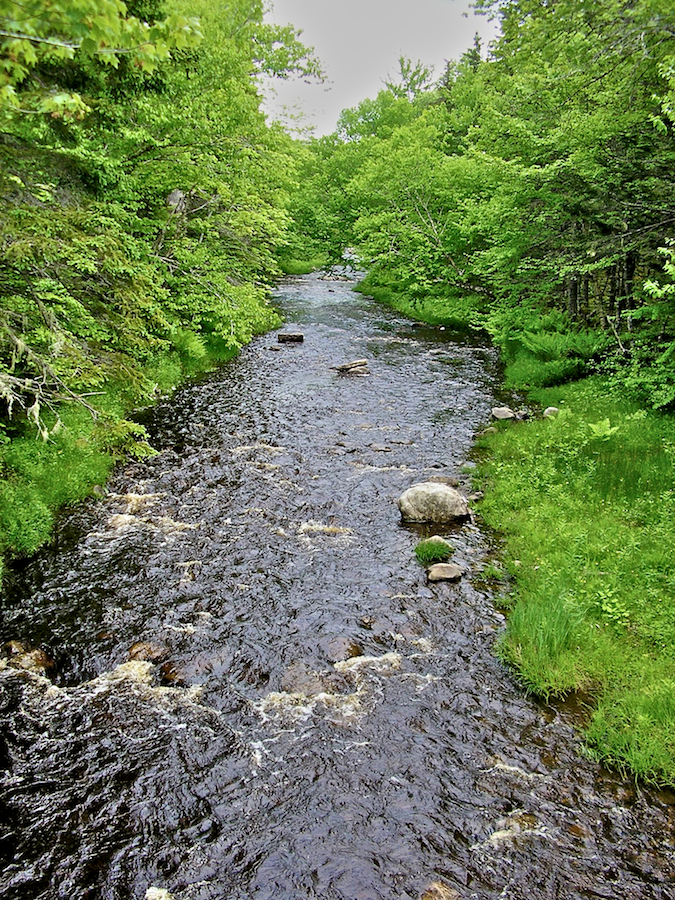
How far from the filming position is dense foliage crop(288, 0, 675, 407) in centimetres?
1323

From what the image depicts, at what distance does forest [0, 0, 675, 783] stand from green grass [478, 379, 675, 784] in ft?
0.12

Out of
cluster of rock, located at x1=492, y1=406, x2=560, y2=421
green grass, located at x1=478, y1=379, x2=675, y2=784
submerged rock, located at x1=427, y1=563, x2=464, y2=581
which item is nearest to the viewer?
green grass, located at x1=478, y1=379, x2=675, y2=784

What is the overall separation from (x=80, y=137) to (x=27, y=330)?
5.18 meters

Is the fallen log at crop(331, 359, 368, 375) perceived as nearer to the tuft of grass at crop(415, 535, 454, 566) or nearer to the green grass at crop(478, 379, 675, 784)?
the green grass at crop(478, 379, 675, 784)

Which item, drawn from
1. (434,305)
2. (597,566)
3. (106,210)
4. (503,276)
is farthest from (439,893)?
(434,305)

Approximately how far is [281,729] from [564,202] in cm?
1613

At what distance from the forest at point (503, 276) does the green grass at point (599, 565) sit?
1.5 inches

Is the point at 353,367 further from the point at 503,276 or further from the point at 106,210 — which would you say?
the point at 106,210

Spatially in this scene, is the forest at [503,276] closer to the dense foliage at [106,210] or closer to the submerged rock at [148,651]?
the dense foliage at [106,210]

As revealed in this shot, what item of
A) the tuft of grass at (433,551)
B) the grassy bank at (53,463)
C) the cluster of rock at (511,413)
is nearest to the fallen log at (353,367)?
the cluster of rock at (511,413)

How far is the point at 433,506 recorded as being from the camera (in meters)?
12.0

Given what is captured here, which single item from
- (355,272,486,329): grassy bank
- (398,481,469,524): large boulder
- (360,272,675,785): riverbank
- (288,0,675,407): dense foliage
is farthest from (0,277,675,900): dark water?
(355,272,486,329): grassy bank

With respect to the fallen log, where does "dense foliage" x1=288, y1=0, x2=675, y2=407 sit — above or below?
above

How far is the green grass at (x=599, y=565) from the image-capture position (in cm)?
679
